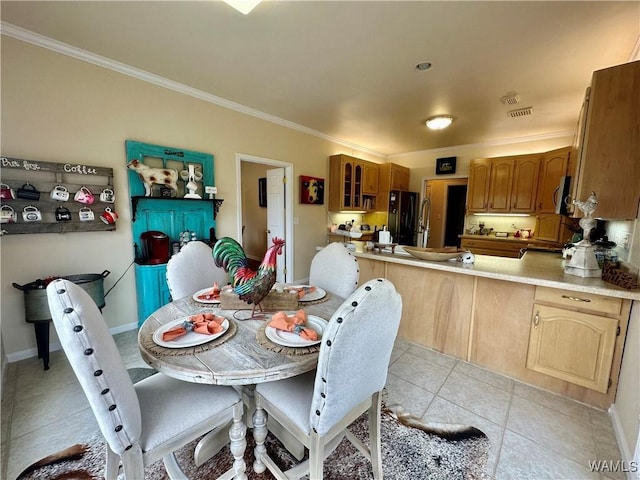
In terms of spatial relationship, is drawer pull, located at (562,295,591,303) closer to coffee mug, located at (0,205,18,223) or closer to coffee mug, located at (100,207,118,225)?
coffee mug, located at (100,207,118,225)

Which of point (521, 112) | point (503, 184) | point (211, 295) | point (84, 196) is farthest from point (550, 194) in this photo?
point (84, 196)

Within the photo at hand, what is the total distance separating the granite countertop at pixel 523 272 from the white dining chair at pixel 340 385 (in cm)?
137

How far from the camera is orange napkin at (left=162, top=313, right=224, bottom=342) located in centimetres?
114

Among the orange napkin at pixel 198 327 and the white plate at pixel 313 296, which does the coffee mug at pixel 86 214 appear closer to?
the orange napkin at pixel 198 327

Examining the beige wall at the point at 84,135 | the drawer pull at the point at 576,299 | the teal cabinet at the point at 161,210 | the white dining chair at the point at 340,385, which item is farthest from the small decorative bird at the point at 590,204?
the beige wall at the point at 84,135

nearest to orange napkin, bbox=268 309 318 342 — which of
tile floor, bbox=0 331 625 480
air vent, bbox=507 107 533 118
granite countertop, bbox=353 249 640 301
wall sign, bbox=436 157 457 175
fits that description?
tile floor, bbox=0 331 625 480

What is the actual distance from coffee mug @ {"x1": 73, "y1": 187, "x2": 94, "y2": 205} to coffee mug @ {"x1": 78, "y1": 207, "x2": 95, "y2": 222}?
63mm

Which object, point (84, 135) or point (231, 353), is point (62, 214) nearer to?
point (84, 135)

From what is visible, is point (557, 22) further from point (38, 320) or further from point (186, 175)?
point (38, 320)

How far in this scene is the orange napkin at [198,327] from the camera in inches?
44.8

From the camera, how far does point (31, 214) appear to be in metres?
2.15

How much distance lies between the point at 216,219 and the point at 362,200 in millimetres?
2974

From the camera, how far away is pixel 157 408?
1.05 m

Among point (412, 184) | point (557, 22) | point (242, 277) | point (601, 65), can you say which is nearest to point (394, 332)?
point (242, 277)
